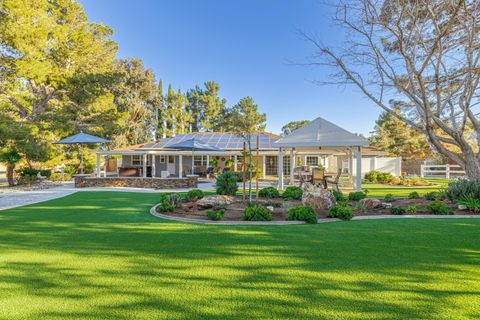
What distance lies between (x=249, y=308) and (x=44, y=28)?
72.2 feet

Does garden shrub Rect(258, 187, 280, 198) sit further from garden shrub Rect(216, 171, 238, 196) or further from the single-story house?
the single-story house

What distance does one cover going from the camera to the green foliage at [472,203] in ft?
24.6

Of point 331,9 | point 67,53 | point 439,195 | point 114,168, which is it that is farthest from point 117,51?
point 439,195

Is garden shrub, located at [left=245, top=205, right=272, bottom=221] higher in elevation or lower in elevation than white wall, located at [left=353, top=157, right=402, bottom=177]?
lower

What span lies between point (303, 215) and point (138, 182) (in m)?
12.1

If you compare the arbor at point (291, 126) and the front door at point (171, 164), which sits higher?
the arbor at point (291, 126)

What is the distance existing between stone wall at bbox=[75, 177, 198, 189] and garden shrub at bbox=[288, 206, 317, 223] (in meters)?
9.64

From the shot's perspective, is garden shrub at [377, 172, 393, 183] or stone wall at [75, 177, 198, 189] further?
garden shrub at [377, 172, 393, 183]

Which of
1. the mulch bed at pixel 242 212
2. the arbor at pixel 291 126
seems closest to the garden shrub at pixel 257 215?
the mulch bed at pixel 242 212

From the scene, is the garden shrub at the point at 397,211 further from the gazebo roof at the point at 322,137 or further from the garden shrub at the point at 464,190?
the gazebo roof at the point at 322,137

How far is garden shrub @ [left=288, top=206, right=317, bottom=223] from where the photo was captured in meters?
6.59

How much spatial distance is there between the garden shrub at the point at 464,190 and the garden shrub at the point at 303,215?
5.37 m

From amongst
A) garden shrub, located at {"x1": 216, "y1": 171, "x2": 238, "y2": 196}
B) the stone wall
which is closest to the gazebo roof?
garden shrub, located at {"x1": 216, "y1": 171, "x2": 238, "y2": 196}

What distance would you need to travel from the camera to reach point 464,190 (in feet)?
28.1
